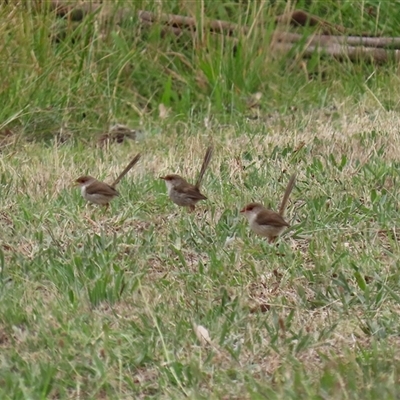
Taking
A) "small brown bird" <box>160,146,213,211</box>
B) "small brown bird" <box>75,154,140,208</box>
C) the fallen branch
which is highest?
"small brown bird" <box>160,146,213,211</box>

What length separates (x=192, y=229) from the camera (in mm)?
5570

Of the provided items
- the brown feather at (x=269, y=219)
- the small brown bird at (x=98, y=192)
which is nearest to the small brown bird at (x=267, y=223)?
the brown feather at (x=269, y=219)

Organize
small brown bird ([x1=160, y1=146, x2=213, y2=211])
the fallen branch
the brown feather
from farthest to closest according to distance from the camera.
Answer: the fallen branch
small brown bird ([x1=160, y1=146, x2=213, y2=211])
the brown feather

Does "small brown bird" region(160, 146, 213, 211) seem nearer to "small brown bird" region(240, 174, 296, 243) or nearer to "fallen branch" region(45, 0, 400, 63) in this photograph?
"small brown bird" region(240, 174, 296, 243)

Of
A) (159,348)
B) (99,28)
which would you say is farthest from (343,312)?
(99,28)

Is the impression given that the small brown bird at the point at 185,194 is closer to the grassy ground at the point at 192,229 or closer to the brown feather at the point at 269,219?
the grassy ground at the point at 192,229

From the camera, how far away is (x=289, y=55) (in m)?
10.0

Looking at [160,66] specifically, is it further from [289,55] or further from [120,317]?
[120,317]

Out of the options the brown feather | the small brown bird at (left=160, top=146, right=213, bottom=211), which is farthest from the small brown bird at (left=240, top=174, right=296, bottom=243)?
the small brown bird at (left=160, top=146, right=213, bottom=211)

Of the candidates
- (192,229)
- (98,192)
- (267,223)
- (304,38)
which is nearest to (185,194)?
(192,229)

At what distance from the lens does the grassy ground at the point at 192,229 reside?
13.1ft

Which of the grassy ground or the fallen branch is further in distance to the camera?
the fallen branch

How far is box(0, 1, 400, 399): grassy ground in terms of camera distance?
4.00 m

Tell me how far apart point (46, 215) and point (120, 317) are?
60.7 inches
